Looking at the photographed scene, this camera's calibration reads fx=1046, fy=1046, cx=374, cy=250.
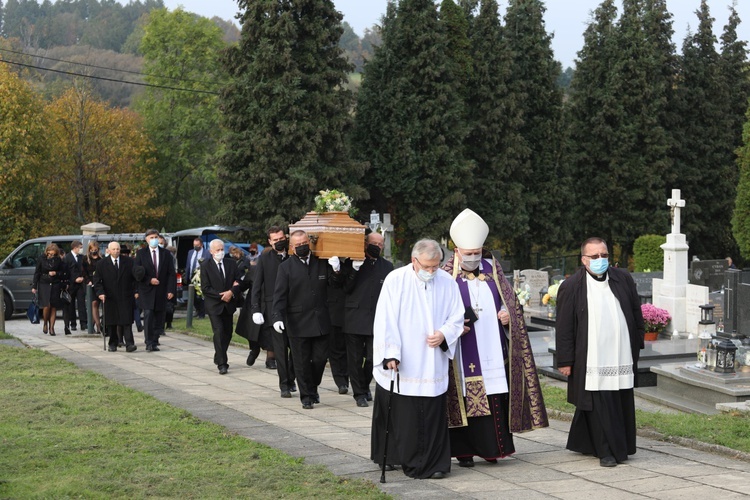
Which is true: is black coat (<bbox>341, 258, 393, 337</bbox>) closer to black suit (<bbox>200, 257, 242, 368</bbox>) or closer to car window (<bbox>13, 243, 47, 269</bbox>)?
black suit (<bbox>200, 257, 242, 368</bbox>)

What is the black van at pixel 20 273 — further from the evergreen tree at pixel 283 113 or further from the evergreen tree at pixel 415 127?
the evergreen tree at pixel 415 127

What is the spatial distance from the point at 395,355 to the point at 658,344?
9.40 meters

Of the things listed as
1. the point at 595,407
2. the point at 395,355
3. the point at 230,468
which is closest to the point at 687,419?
the point at 595,407

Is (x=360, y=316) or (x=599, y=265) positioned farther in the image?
(x=360, y=316)

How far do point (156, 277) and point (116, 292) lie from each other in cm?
66

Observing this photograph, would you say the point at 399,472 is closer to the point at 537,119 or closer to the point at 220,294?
the point at 220,294

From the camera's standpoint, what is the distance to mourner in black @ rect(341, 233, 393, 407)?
37.1 ft

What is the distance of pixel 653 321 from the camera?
1758 cm

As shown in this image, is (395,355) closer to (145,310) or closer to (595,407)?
(595,407)

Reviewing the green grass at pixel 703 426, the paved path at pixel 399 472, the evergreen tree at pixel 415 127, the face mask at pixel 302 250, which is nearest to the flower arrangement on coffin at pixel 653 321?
the paved path at pixel 399 472

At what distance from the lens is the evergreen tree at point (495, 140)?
41.0 m

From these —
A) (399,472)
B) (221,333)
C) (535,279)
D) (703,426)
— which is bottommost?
(399,472)

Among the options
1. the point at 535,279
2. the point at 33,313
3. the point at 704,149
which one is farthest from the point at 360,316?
the point at 704,149

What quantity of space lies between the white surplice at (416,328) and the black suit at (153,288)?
909 cm
